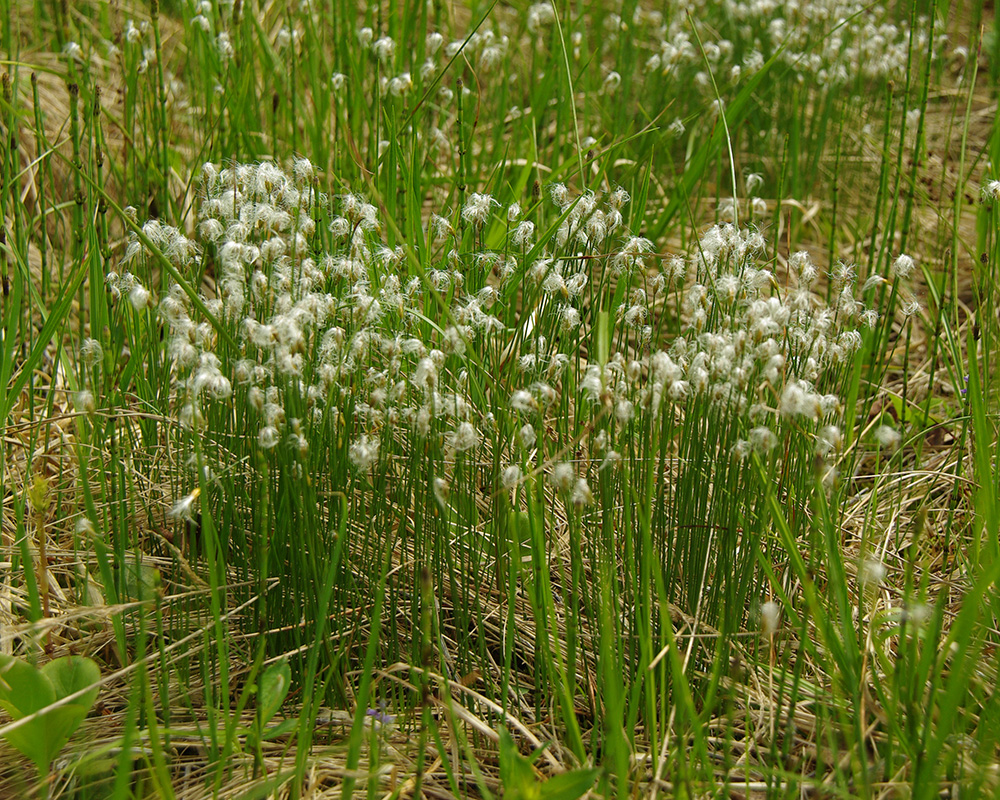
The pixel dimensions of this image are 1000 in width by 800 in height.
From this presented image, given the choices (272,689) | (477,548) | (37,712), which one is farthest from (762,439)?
(37,712)

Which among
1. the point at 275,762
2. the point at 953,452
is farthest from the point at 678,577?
the point at 953,452

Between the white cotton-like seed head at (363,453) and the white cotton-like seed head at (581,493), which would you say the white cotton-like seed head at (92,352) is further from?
the white cotton-like seed head at (581,493)

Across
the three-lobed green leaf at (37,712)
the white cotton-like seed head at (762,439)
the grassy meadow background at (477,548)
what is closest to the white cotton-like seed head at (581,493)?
the grassy meadow background at (477,548)

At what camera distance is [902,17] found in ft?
18.2

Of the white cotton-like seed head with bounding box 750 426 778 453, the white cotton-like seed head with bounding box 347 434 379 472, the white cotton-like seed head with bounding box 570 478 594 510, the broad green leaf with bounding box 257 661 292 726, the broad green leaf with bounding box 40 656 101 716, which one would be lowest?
the broad green leaf with bounding box 257 661 292 726

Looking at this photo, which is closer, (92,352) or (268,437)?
(268,437)

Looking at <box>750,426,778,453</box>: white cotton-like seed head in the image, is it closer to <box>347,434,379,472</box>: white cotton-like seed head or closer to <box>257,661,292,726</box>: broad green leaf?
<box>347,434,379,472</box>: white cotton-like seed head

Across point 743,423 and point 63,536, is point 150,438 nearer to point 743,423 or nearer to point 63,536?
point 63,536

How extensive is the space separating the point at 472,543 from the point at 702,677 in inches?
18.1

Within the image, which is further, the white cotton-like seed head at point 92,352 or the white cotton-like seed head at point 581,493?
the white cotton-like seed head at point 92,352

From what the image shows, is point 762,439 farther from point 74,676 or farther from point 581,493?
point 74,676

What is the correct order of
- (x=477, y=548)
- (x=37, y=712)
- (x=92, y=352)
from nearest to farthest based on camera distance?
(x=37, y=712), (x=477, y=548), (x=92, y=352)

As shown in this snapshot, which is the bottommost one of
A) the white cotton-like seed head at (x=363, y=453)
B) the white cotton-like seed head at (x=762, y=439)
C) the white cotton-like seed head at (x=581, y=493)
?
the white cotton-like seed head at (x=581, y=493)

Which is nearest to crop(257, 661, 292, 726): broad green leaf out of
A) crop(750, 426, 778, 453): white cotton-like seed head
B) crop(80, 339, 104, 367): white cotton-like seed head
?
crop(80, 339, 104, 367): white cotton-like seed head
